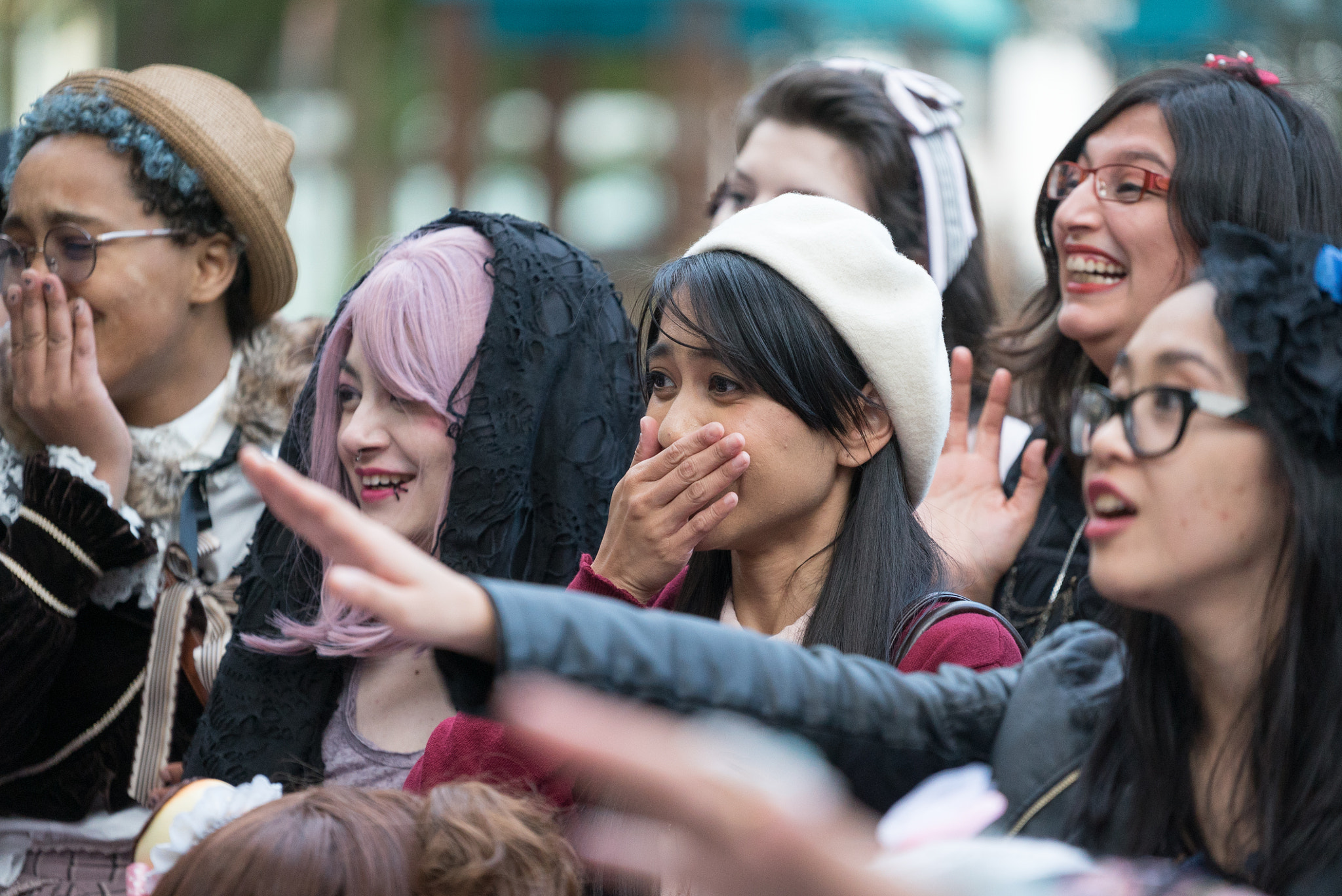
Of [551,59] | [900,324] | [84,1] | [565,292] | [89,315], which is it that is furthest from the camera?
[551,59]

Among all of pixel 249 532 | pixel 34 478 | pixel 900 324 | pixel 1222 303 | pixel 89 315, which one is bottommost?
pixel 249 532

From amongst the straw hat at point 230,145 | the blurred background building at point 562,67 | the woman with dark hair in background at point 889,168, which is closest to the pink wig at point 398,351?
the straw hat at point 230,145

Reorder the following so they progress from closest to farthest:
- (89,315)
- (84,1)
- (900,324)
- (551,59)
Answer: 1. (900,324)
2. (89,315)
3. (84,1)
4. (551,59)

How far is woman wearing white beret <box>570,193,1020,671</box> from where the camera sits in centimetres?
237

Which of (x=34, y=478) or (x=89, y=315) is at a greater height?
(x=89, y=315)

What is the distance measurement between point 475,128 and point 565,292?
9291 millimetres

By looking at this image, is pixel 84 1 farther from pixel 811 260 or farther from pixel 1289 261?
pixel 1289 261

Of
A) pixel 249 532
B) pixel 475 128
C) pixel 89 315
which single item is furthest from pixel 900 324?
pixel 475 128

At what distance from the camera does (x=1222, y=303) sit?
1.67 meters

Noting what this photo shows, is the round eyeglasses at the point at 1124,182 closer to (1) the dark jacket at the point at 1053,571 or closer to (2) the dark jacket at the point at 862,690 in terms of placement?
(1) the dark jacket at the point at 1053,571

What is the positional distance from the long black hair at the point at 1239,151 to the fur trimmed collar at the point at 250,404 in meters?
2.05

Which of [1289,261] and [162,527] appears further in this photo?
[162,527]

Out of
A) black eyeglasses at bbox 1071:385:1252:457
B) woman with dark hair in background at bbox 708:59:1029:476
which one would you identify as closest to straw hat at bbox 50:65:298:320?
woman with dark hair in background at bbox 708:59:1029:476

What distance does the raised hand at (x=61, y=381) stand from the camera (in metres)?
3.23
